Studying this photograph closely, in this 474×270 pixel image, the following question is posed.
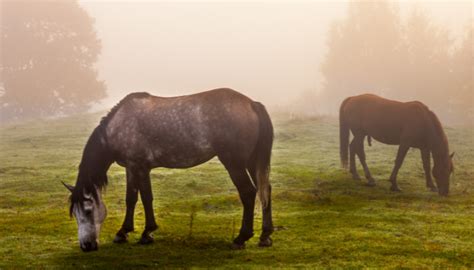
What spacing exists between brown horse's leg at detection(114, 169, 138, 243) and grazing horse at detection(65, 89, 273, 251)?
0.02 metres

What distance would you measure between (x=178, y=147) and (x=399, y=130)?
10.9 m

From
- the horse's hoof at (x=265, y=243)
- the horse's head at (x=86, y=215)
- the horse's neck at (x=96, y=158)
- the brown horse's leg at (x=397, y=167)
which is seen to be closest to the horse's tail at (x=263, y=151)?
the horse's hoof at (x=265, y=243)

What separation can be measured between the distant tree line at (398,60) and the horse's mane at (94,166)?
152 feet

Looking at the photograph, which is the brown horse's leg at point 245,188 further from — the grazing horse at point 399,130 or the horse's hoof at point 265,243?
the grazing horse at point 399,130

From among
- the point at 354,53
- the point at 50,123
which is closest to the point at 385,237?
the point at 50,123

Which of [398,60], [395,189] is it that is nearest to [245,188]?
[395,189]

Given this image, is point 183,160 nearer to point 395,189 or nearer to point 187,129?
point 187,129

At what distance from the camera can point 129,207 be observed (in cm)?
997

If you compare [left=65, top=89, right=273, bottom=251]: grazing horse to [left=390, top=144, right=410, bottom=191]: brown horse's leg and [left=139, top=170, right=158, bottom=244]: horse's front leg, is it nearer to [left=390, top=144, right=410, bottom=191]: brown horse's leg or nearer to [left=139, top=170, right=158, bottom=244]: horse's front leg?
[left=139, top=170, right=158, bottom=244]: horse's front leg

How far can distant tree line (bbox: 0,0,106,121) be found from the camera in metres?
56.3

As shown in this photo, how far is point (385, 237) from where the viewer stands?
10602mm

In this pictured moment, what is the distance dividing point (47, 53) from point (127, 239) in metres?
52.4

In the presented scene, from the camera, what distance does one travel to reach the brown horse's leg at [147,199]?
9.73 metres

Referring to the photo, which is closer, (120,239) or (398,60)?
(120,239)
